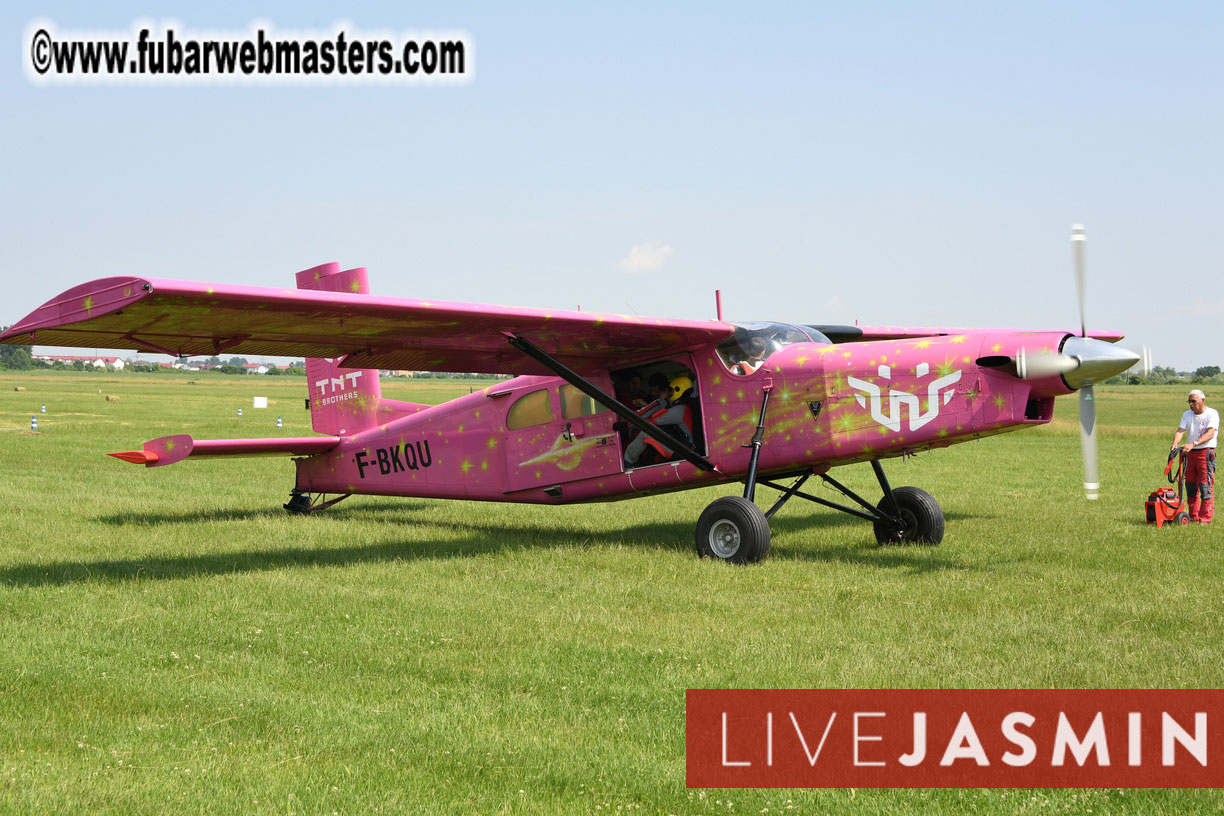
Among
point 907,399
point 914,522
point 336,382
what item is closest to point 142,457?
point 336,382

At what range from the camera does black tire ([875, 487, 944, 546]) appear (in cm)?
1224

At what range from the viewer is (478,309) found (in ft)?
34.1

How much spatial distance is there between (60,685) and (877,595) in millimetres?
6237

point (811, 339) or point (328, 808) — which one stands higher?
point (811, 339)

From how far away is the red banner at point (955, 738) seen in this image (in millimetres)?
5051

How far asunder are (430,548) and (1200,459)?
33.0 ft

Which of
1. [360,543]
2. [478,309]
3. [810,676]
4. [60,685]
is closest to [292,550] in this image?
[360,543]

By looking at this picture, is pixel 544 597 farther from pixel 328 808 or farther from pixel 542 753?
pixel 328 808

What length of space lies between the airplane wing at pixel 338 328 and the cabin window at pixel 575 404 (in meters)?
0.33

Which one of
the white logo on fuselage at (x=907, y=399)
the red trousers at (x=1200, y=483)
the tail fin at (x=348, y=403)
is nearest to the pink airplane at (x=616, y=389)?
the white logo on fuselage at (x=907, y=399)

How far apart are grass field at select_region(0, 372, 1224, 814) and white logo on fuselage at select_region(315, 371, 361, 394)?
1.93 metres

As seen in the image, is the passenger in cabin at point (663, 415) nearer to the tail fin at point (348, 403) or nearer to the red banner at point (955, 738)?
the tail fin at point (348, 403)

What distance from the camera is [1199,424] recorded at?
14.3 metres

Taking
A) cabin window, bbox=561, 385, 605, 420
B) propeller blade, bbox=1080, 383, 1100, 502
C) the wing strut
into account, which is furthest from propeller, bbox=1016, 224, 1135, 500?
cabin window, bbox=561, 385, 605, 420
